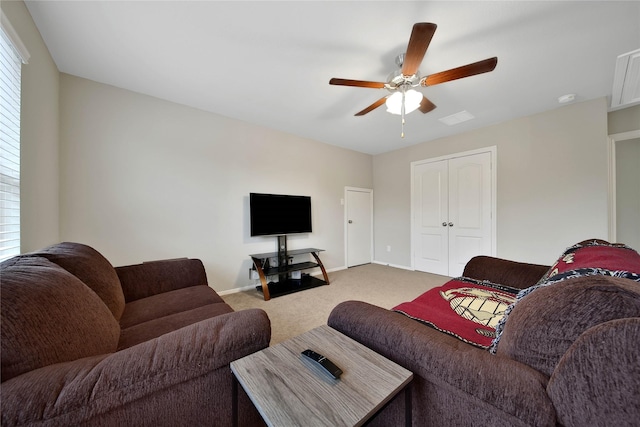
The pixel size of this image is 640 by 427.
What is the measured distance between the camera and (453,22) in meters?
1.56

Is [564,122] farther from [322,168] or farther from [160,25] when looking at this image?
[160,25]

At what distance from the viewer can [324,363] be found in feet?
2.41

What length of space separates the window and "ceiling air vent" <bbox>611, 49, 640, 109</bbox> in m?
4.53

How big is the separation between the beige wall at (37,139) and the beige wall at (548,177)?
4829 millimetres

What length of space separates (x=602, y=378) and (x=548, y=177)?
139 inches

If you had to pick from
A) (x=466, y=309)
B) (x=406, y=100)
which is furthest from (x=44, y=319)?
(x=406, y=100)

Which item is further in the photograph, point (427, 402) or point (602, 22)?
point (602, 22)

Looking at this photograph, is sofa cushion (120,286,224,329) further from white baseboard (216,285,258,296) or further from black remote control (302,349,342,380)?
white baseboard (216,285,258,296)

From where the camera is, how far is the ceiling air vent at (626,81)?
1.93m

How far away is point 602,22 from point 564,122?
1625 millimetres

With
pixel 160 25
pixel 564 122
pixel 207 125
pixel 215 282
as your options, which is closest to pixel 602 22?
pixel 564 122

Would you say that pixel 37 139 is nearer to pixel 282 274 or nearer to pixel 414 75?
pixel 282 274

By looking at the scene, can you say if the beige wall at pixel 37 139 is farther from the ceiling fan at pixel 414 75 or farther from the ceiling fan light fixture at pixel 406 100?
the ceiling fan light fixture at pixel 406 100

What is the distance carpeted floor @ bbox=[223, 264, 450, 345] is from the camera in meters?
2.26
